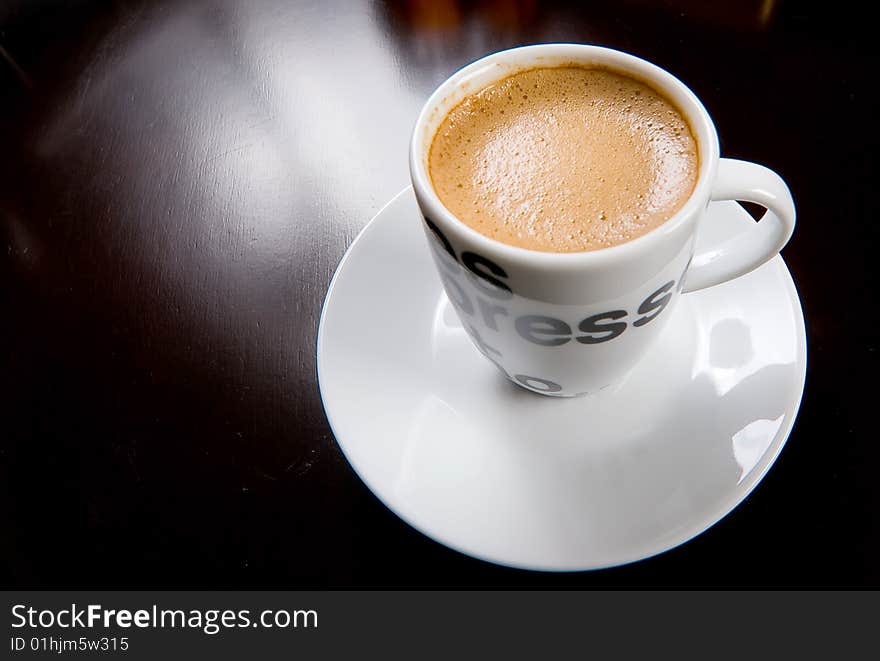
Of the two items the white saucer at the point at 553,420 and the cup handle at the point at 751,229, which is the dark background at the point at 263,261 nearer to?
the white saucer at the point at 553,420

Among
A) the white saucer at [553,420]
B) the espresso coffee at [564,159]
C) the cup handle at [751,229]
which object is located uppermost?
the espresso coffee at [564,159]

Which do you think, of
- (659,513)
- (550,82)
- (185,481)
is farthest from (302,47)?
(659,513)

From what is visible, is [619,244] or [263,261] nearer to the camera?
[619,244]

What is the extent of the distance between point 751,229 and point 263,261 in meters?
0.60

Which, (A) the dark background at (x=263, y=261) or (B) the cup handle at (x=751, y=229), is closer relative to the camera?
(B) the cup handle at (x=751, y=229)

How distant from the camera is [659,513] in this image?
0.66 metres

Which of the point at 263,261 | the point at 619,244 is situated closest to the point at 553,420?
the point at 619,244

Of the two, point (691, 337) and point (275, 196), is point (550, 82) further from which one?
point (275, 196)

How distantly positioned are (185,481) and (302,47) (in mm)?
737

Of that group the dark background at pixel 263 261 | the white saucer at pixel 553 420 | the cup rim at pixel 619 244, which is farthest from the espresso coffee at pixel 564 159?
the dark background at pixel 263 261

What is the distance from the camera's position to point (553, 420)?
0.75m

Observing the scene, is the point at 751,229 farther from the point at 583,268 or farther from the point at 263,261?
the point at 263,261

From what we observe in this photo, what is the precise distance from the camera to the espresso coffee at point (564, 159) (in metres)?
0.64

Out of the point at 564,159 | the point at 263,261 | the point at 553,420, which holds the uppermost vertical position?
the point at 564,159
